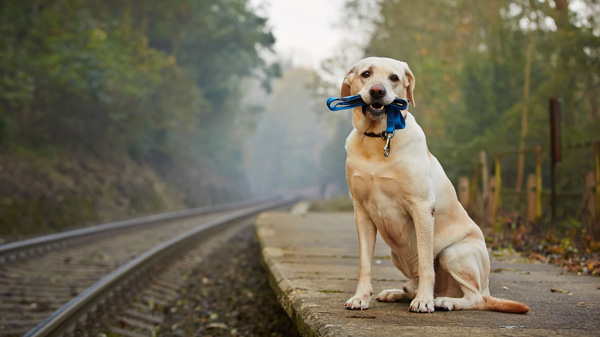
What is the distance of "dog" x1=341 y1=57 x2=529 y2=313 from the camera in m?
2.65

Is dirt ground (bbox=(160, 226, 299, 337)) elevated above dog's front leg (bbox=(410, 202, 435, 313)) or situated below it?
below

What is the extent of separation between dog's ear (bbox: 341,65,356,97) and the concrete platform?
1.13 meters

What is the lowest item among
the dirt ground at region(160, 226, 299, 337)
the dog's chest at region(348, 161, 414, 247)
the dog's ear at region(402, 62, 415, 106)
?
the dirt ground at region(160, 226, 299, 337)

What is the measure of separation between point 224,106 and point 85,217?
2019 centimetres

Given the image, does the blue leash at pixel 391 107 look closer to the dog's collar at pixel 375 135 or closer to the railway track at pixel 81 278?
the dog's collar at pixel 375 135

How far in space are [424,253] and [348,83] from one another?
96 cm

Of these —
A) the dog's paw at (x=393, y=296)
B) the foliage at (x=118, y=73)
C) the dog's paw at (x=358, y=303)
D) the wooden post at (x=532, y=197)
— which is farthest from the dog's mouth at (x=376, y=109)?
the foliage at (x=118, y=73)

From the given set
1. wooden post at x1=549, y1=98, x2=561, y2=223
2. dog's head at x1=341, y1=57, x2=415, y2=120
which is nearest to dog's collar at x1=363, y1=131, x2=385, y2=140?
dog's head at x1=341, y1=57, x2=415, y2=120

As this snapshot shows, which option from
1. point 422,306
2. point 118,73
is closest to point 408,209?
point 422,306

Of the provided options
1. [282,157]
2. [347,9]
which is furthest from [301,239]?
[282,157]

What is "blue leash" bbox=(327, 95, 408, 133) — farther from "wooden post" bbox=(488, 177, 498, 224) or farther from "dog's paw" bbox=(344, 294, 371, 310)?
"wooden post" bbox=(488, 177, 498, 224)

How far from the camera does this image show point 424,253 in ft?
8.74

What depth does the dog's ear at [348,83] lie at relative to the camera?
9.13ft

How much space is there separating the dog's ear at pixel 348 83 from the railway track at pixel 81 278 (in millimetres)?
3045
